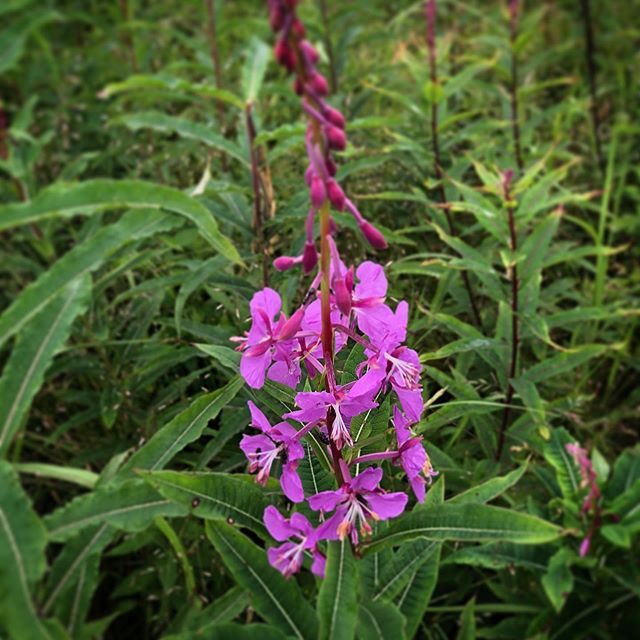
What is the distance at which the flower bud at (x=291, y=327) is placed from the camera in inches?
46.2

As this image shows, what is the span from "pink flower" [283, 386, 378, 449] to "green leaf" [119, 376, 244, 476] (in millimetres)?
156

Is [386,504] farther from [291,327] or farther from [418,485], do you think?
[291,327]

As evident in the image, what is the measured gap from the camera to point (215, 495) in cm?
125

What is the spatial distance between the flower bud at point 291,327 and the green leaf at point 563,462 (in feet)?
2.72

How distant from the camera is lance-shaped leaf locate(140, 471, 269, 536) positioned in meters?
1.18

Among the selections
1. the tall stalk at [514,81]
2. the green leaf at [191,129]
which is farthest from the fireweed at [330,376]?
the tall stalk at [514,81]

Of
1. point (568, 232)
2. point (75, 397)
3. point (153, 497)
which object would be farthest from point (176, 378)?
point (568, 232)

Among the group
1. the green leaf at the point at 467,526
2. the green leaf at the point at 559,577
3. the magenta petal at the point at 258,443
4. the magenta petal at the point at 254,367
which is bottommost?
the green leaf at the point at 559,577

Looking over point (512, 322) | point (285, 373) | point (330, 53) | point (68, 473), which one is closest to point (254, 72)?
point (330, 53)

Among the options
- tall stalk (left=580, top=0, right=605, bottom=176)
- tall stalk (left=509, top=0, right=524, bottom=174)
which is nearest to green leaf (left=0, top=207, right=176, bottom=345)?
tall stalk (left=509, top=0, right=524, bottom=174)

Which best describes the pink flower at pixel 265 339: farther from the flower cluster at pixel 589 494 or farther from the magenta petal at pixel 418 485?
the flower cluster at pixel 589 494

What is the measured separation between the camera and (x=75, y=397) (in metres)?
2.24

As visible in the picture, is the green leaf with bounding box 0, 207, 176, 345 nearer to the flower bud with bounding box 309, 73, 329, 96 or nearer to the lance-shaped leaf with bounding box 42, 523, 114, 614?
the lance-shaped leaf with bounding box 42, 523, 114, 614

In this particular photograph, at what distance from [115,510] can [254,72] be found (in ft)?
5.46
